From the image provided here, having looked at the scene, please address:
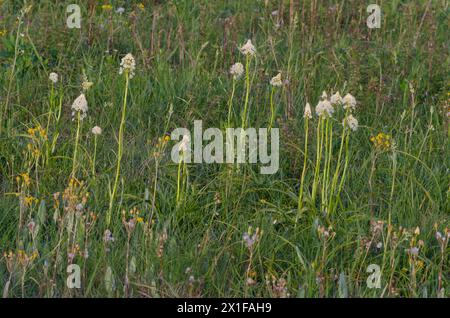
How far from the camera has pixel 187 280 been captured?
332 centimetres

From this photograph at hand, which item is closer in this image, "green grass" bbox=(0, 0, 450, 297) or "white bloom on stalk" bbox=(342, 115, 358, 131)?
"green grass" bbox=(0, 0, 450, 297)

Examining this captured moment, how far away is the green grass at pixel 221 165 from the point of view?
3.43 metres

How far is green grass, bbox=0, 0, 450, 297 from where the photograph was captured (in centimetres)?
343

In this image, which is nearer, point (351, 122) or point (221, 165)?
point (351, 122)

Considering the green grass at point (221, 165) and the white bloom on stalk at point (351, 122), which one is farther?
the white bloom on stalk at point (351, 122)

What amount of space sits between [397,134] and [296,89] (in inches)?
26.8

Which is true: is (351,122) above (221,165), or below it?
above

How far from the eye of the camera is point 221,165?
4199 millimetres

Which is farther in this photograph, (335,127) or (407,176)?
(335,127)
